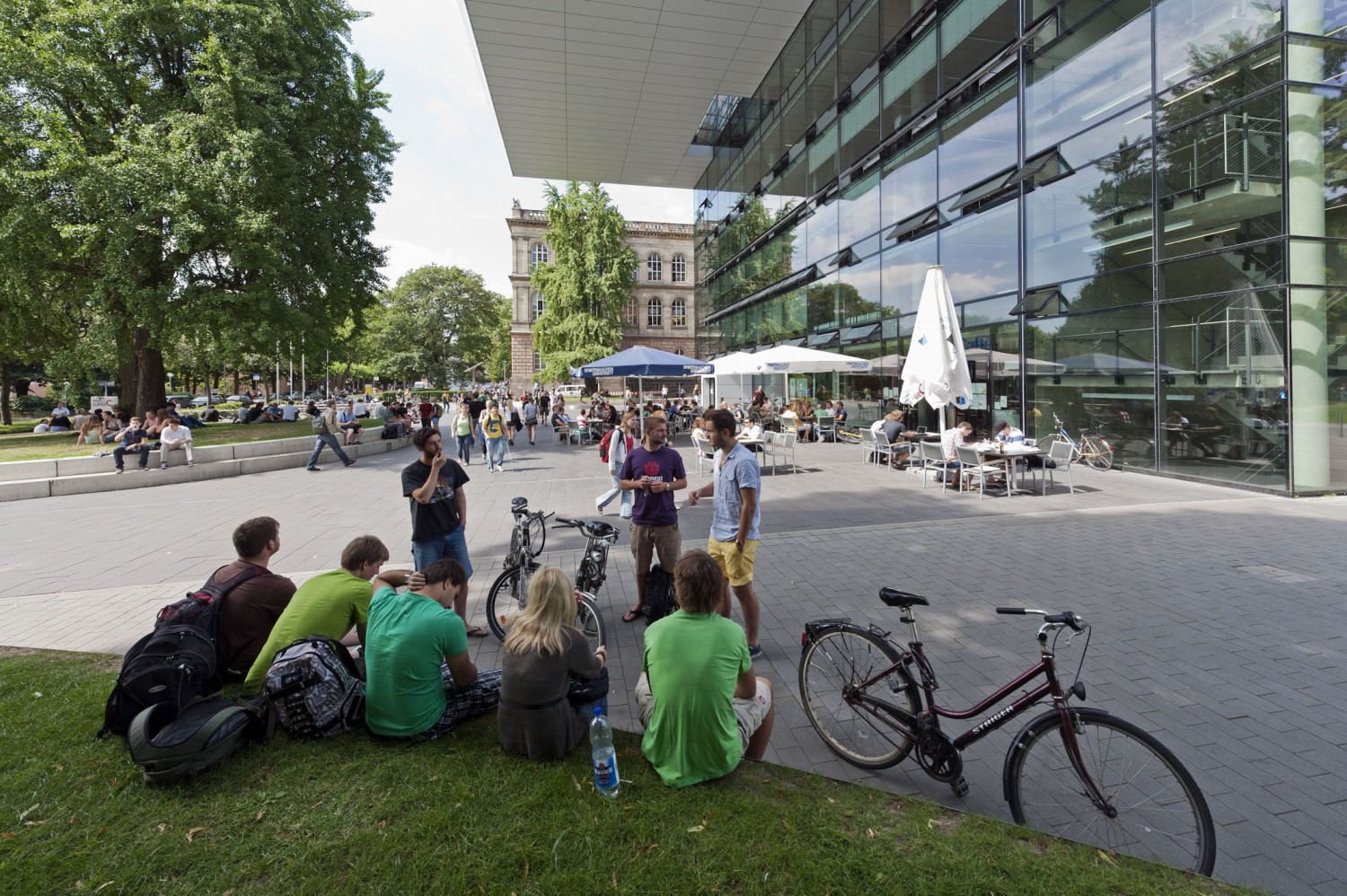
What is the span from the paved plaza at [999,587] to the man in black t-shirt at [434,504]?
83 cm

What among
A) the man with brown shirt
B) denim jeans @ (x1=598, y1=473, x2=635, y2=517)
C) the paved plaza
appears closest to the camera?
the paved plaza

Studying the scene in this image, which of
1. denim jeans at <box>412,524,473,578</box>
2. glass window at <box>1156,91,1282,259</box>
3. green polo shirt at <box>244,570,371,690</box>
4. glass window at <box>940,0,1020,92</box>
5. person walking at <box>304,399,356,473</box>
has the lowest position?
green polo shirt at <box>244,570,371,690</box>

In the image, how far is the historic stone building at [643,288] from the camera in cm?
6831

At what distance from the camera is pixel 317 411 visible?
1773 centimetres

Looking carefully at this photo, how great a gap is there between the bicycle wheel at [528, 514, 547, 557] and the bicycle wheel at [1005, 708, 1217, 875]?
354 cm

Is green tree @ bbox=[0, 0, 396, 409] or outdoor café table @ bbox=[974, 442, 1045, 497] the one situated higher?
green tree @ bbox=[0, 0, 396, 409]

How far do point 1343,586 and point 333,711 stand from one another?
8037mm

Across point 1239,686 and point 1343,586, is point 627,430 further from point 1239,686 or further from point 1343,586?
point 1343,586

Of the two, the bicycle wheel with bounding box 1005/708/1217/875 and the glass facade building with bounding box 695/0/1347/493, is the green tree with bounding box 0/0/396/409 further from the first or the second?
the bicycle wheel with bounding box 1005/708/1217/875

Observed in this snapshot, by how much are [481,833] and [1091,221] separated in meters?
14.8

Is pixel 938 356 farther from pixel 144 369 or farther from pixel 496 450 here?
pixel 144 369

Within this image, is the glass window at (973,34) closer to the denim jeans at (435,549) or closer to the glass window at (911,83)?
the glass window at (911,83)

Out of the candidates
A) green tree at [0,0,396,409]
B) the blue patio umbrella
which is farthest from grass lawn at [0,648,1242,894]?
green tree at [0,0,396,409]

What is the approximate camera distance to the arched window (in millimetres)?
72812
